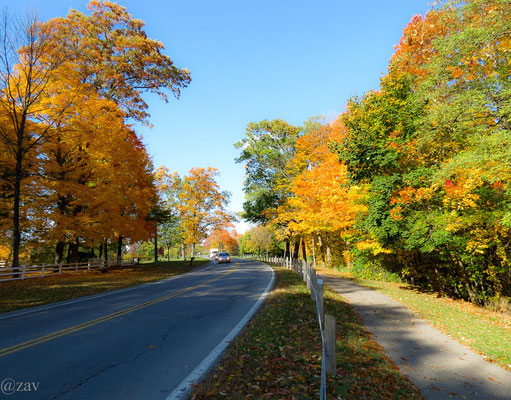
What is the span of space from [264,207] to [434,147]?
57.1ft

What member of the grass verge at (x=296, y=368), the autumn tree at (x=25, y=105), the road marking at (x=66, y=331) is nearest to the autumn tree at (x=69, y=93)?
the autumn tree at (x=25, y=105)

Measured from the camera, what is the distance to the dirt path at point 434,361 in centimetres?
479

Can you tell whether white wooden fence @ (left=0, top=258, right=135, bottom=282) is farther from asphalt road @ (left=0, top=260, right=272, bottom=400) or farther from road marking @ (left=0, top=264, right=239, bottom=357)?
road marking @ (left=0, top=264, right=239, bottom=357)

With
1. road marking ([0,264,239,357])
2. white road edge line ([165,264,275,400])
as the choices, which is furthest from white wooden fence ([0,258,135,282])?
white road edge line ([165,264,275,400])

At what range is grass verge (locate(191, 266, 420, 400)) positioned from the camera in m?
4.19

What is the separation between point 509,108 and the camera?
344 inches

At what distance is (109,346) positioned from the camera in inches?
230

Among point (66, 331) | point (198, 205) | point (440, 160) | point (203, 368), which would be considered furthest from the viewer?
point (198, 205)

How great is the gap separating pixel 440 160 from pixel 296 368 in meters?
13.1

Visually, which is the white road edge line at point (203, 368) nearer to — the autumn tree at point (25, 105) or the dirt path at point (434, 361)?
the dirt path at point (434, 361)

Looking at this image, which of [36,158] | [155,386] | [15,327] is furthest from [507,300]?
[36,158]

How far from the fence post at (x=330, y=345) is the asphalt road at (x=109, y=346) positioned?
89.3 inches

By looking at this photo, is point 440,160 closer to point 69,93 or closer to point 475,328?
point 475,328

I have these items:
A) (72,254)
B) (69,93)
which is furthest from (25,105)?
(72,254)
